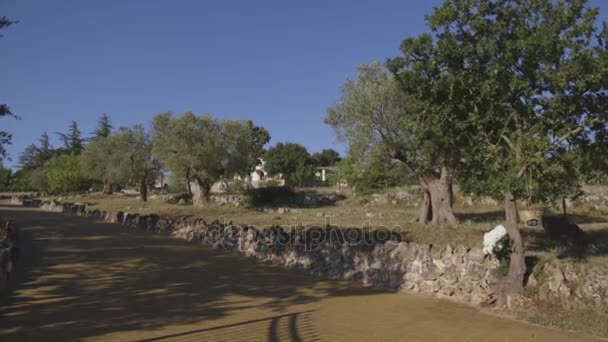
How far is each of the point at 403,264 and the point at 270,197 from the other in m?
28.9

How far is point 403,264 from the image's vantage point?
39.8ft

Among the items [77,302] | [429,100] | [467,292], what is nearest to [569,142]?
[429,100]

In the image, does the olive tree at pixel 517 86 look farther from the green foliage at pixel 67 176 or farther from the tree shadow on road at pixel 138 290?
the green foliage at pixel 67 176

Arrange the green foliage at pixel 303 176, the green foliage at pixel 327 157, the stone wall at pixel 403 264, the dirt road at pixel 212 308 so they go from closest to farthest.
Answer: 1. the dirt road at pixel 212 308
2. the stone wall at pixel 403 264
3. the green foliage at pixel 303 176
4. the green foliage at pixel 327 157

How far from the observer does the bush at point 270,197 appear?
130ft

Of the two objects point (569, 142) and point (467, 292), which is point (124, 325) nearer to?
point (467, 292)

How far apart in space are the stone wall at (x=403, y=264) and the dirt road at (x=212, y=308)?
570mm

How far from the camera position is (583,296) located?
9.16 metres

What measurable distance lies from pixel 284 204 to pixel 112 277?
26670mm

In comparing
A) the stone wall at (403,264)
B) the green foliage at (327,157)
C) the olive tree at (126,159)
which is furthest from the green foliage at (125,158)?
the green foliage at (327,157)

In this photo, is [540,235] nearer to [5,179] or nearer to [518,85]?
[518,85]

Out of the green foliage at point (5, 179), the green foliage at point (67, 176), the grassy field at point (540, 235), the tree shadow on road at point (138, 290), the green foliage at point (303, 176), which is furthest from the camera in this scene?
the green foliage at point (5, 179)

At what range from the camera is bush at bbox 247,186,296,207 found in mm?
39688

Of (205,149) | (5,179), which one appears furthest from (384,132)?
(5,179)
